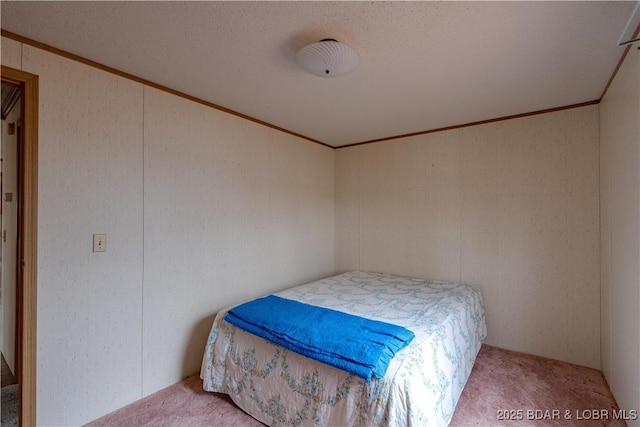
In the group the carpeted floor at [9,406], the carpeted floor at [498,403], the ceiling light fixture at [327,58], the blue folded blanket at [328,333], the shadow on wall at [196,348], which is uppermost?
the ceiling light fixture at [327,58]

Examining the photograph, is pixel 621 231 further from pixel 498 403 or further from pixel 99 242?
pixel 99 242

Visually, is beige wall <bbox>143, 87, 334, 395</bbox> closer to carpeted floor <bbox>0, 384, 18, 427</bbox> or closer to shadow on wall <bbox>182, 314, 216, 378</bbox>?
shadow on wall <bbox>182, 314, 216, 378</bbox>

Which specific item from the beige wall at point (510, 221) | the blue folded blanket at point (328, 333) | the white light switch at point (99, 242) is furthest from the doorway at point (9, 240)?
the beige wall at point (510, 221)

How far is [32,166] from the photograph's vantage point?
5.26ft

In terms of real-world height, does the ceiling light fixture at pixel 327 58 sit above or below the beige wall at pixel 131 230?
above

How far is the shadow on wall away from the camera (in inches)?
90.2

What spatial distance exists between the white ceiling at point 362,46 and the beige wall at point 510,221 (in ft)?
1.41

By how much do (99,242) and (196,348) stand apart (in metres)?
1.11

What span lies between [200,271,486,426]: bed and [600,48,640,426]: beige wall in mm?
829

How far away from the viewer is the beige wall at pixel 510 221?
2443 millimetres

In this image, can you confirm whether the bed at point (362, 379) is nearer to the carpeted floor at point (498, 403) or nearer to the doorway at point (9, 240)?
the carpeted floor at point (498, 403)

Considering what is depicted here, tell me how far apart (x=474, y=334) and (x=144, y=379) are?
250 centimetres

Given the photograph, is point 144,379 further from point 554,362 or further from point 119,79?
point 554,362

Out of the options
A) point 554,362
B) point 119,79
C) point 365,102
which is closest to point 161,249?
point 119,79
